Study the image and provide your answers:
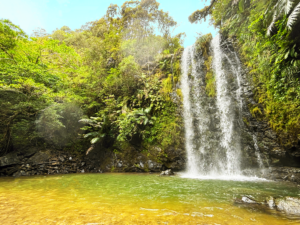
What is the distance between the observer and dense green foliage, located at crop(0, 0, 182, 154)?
291 inches

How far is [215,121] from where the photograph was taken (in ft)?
28.4

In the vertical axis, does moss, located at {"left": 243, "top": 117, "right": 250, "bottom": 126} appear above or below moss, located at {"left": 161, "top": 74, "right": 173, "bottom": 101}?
below

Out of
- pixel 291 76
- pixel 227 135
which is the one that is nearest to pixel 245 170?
pixel 227 135

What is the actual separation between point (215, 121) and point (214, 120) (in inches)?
3.3

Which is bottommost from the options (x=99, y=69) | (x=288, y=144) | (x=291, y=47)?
(x=288, y=144)

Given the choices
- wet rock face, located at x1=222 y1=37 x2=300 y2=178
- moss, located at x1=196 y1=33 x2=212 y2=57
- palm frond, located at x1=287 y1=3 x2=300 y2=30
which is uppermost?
moss, located at x1=196 y1=33 x2=212 y2=57

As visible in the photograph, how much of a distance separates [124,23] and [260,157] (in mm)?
18362

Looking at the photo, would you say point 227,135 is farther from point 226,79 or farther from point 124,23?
point 124,23

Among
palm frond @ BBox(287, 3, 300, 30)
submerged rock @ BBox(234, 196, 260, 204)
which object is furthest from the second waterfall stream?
palm frond @ BBox(287, 3, 300, 30)

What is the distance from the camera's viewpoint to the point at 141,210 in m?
2.79

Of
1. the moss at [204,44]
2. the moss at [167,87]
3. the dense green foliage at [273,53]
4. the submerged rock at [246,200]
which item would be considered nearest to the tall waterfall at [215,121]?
the moss at [204,44]

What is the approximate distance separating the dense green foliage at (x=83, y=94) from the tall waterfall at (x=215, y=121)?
107 cm

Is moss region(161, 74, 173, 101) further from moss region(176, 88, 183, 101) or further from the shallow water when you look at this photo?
the shallow water

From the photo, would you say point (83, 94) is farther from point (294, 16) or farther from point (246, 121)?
point (294, 16)
